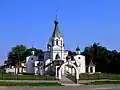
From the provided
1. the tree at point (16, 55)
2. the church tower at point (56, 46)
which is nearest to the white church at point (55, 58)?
the church tower at point (56, 46)

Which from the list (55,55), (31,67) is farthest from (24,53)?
(55,55)

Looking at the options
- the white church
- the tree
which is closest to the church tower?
the white church

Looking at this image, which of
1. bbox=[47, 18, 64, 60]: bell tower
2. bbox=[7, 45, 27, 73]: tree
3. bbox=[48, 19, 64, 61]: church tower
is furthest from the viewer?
bbox=[7, 45, 27, 73]: tree

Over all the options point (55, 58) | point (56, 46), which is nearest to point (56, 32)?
point (56, 46)

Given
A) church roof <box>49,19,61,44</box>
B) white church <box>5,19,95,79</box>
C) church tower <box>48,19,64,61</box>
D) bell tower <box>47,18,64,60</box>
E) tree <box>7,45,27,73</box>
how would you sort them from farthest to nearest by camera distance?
tree <box>7,45,27,73</box> → church roof <box>49,19,61,44</box> → bell tower <box>47,18,64,60</box> → church tower <box>48,19,64,61</box> → white church <box>5,19,95,79</box>

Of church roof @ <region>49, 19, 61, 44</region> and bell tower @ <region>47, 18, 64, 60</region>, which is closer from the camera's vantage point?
bell tower @ <region>47, 18, 64, 60</region>

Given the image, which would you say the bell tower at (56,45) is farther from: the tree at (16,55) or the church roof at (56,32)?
the tree at (16,55)

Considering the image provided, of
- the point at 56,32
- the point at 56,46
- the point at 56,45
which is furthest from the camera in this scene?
the point at 56,32

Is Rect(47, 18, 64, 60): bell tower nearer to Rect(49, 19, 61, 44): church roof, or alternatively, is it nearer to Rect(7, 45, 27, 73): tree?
Rect(49, 19, 61, 44): church roof

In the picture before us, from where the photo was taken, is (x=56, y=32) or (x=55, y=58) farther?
(x=56, y=32)

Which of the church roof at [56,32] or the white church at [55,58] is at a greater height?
the church roof at [56,32]

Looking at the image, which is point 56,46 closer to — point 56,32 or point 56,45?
point 56,45

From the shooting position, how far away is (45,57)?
93438 millimetres

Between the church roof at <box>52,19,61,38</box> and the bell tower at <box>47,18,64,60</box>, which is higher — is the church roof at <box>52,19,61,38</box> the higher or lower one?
the higher one
